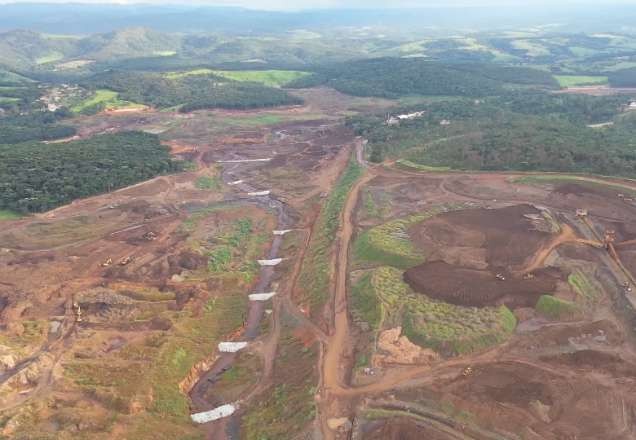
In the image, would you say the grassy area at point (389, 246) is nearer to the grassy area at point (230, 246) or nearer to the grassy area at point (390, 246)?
the grassy area at point (390, 246)

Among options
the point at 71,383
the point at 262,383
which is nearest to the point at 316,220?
the point at 262,383

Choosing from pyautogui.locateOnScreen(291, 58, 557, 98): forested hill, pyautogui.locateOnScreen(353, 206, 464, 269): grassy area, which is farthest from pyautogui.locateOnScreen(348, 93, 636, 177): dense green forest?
pyautogui.locateOnScreen(353, 206, 464, 269): grassy area

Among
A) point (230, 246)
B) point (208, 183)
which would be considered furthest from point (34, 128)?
point (230, 246)

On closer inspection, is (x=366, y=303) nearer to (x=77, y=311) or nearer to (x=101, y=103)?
(x=77, y=311)

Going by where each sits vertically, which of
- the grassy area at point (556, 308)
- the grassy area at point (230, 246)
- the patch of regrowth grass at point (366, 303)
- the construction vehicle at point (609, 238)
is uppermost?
the construction vehicle at point (609, 238)

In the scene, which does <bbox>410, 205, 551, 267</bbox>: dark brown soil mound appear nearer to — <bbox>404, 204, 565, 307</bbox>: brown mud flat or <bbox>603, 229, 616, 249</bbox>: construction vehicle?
<bbox>404, 204, 565, 307</bbox>: brown mud flat

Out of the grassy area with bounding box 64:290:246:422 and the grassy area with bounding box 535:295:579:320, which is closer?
the grassy area with bounding box 64:290:246:422

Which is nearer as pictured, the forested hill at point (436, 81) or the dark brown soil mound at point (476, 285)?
the dark brown soil mound at point (476, 285)

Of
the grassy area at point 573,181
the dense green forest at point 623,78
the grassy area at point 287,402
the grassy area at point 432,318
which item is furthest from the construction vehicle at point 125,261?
the dense green forest at point 623,78
